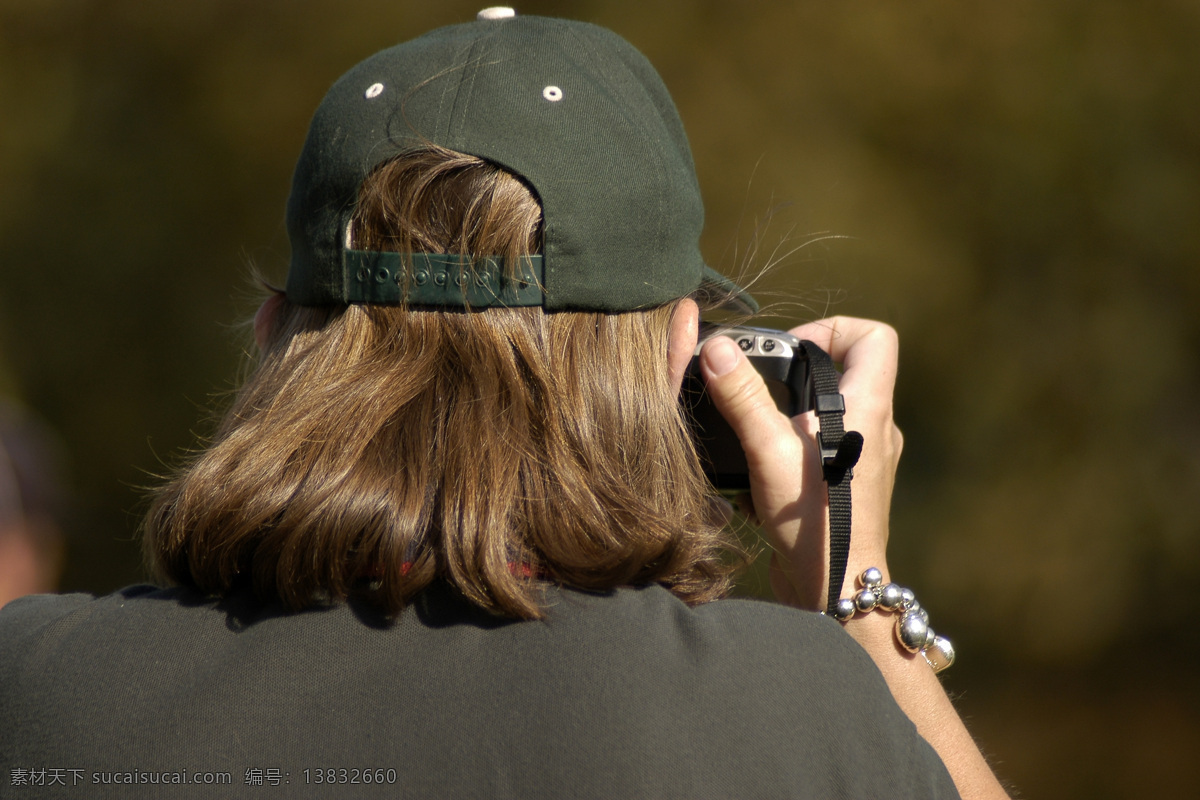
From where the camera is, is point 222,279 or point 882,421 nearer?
point 882,421

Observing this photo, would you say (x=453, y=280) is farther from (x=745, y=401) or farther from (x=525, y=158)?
(x=745, y=401)

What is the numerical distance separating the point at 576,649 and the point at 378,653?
20 cm

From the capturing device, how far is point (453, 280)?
1029 millimetres

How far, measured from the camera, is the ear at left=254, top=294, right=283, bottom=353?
1.26 meters

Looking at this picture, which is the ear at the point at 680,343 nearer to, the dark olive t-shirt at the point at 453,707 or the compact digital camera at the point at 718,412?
the compact digital camera at the point at 718,412

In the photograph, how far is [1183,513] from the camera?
9.53ft

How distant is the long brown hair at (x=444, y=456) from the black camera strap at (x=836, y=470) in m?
0.21

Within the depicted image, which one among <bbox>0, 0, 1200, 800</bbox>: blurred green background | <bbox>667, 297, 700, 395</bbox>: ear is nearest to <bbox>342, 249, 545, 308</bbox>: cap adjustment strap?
<bbox>667, 297, 700, 395</bbox>: ear

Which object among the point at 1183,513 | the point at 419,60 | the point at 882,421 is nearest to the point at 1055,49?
the point at 1183,513

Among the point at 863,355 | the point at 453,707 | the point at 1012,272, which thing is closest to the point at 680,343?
the point at 863,355

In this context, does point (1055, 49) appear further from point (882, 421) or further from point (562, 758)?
point (562, 758)

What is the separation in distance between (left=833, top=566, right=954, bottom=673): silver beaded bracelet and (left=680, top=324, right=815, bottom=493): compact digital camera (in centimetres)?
25

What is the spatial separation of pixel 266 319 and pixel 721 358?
2.18 ft

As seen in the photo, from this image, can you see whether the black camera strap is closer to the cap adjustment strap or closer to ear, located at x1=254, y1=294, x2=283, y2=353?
the cap adjustment strap
